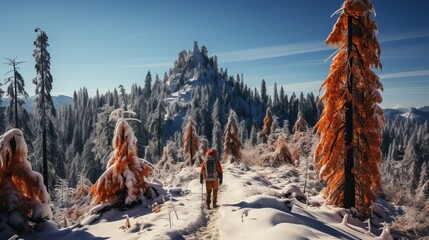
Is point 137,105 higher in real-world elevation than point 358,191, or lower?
higher

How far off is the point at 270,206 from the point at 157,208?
4231 mm

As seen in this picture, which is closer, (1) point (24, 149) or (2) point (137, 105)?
(1) point (24, 149)

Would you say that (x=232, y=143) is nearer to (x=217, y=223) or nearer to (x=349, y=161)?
(x=349, y=161)

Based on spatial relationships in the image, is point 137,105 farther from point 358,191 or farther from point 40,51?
Answer: point 358,191

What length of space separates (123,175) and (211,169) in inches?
155

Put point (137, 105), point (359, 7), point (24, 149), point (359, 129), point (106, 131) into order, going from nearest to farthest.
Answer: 1. point (24, 149)
2. point (359, 7)
3. point (359, 129)
4. point (106, 131)
5. point (137, 105)

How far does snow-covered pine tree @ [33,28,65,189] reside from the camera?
2158 cm

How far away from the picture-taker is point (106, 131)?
3500cm

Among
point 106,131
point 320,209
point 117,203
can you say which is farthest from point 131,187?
point 106,131

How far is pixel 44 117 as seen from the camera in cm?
2247

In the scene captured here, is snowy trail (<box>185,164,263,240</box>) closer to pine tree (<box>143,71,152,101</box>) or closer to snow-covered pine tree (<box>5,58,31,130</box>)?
snow-covered pine tree (<box>5,58,31,130</box>)

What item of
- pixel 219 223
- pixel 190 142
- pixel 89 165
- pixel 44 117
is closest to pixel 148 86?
pixel 89 165

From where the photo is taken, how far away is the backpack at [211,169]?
11086 millimetres

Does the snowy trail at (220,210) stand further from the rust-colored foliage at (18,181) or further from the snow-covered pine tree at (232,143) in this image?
the snow-covered pine tree at (232,143)
